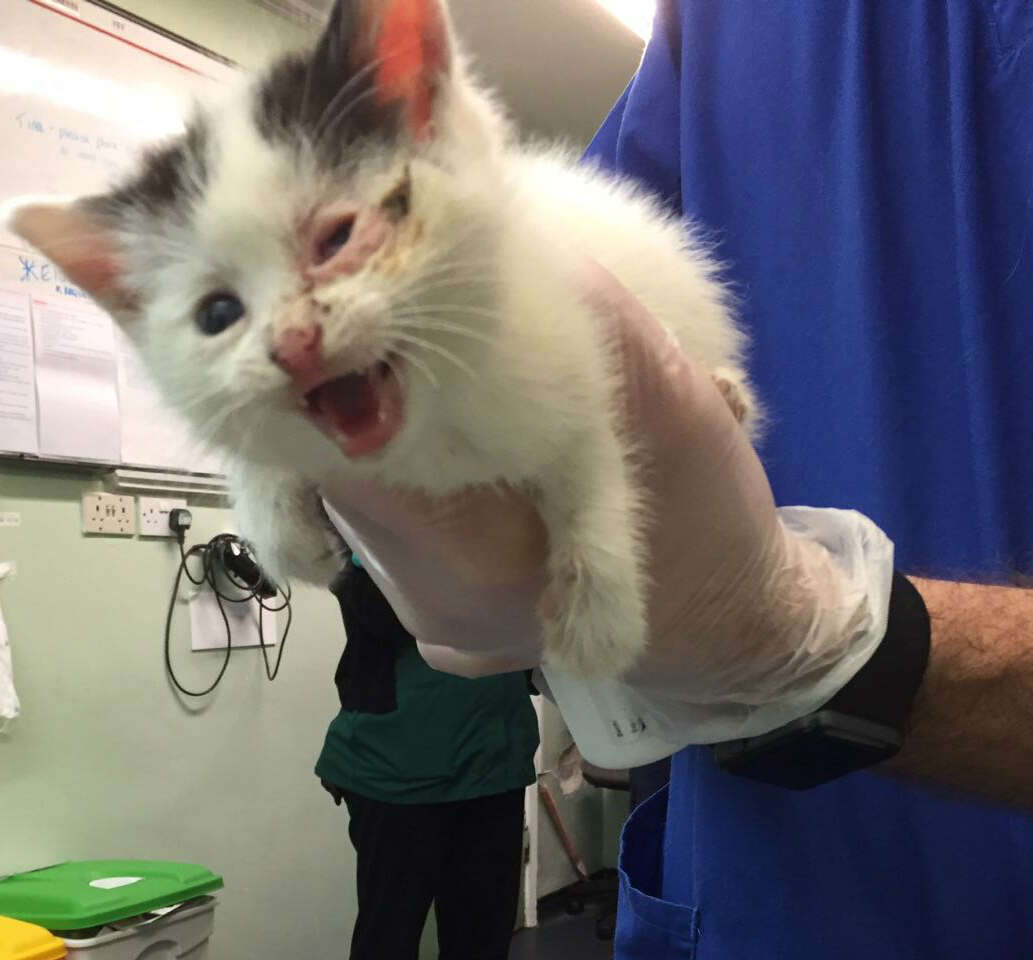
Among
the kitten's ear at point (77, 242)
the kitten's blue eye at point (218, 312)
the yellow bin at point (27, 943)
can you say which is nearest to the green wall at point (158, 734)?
the yellow bin at point (27, 943)

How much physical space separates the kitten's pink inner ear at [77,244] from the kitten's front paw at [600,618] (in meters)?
0.38

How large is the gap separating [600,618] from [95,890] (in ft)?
4.84

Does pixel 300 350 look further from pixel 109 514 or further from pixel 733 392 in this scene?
pixel 109 514

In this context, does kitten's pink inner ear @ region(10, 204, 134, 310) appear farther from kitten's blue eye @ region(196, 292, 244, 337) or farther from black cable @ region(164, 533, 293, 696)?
black cable @ region(164, 533, 293, 696)

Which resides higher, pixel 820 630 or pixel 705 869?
pixel 820 630

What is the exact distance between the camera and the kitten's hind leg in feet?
1.96

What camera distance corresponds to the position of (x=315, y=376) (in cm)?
47

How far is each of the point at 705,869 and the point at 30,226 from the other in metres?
0.77

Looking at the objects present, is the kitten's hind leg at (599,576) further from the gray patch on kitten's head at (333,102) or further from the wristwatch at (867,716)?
the gray patch on kitten's head at (333,102)

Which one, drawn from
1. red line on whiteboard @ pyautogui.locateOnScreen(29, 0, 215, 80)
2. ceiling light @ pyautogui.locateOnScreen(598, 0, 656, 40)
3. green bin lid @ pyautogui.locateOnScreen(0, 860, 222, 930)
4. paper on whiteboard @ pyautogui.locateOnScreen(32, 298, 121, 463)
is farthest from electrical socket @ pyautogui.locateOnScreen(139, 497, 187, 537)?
ceiling light @ pyautogui.locateOnScreen(598, 0, 656, 40)

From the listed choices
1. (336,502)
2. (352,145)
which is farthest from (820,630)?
(352,145)

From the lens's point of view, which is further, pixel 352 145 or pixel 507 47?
pixel 507 47

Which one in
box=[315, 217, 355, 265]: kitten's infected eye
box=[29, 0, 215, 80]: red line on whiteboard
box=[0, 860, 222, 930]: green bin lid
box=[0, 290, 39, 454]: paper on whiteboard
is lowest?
box=[0, 860, 222, 930]: green bin lid

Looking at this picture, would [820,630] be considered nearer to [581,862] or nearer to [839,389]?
[839,389]
